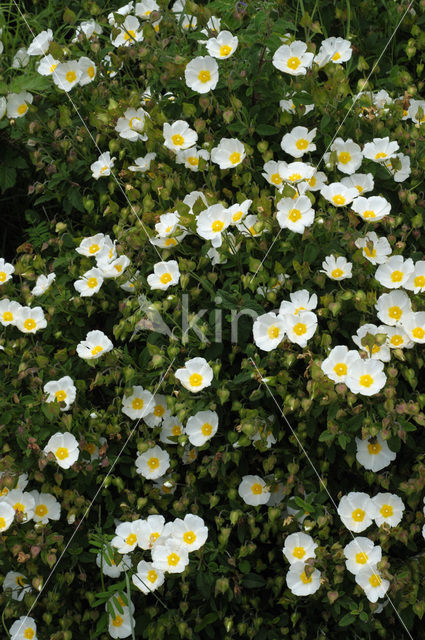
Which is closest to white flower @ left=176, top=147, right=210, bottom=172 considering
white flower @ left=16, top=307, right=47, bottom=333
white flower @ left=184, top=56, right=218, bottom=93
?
white flower @ left=184, top=56, right=218, bottom=93

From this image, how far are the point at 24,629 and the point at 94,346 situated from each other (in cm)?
82

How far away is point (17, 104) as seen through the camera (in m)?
3.08

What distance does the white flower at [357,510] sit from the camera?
2.22 meters

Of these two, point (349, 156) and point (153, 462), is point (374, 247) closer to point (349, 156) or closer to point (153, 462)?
point (349, 156)

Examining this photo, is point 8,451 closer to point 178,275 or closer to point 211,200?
point 178,275

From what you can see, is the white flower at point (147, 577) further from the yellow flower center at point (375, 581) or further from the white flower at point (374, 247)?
the white flower at point (374, 247)

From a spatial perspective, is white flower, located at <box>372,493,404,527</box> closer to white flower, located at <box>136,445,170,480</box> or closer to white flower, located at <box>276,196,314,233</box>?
white flower, located at <box>136,445,170,480</box>

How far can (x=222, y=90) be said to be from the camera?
9.25 ft

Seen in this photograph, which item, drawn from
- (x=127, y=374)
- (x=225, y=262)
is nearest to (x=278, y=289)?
(x=225, y=262)

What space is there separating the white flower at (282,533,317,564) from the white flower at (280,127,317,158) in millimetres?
1152

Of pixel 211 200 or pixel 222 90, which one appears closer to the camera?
pixel 211 200

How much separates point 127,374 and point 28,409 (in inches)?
12.9

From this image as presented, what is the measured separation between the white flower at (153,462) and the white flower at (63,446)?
186mm

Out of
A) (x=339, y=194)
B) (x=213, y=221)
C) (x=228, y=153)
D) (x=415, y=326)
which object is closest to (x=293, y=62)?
(x=228, y=153)
